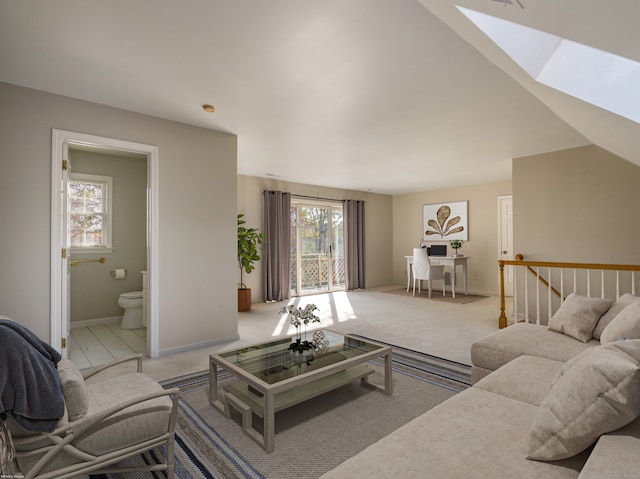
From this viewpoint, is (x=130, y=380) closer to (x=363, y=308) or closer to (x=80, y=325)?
(x=80, y=325)

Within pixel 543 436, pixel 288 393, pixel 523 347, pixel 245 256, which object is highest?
pixel 245 256

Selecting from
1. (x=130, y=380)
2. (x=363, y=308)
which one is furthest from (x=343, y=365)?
(x=363, y=308)

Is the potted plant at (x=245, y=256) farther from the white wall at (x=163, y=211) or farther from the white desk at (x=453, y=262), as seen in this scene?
the white desk at (x=453, y=262)

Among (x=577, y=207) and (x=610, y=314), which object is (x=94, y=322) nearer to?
(x=610, y=314)

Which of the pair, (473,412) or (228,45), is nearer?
(473,412)

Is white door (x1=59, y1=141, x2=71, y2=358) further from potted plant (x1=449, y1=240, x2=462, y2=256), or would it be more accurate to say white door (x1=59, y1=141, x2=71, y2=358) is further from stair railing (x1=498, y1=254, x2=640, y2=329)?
potted plant (x1=449, y1=240, x2=462, y2=256)

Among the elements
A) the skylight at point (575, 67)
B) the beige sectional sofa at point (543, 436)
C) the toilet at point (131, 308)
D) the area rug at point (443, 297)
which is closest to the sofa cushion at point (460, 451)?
the beige sectional sofa at point (543, 436)

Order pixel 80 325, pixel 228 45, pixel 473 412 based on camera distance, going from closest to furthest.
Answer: pixel 473 412 → pixel 228 45 → pixel 80 325

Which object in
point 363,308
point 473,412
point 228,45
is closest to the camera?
point 473,412

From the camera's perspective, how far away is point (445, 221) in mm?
7801

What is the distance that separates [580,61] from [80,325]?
5905 mm

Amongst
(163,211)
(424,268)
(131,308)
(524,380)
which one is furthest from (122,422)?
(424,268)

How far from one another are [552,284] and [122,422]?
503 centimetres

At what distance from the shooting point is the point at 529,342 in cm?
240
